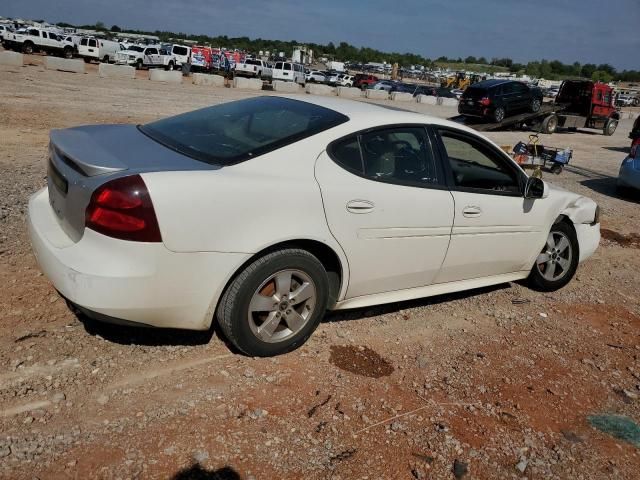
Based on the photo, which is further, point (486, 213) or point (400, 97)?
point (400, 97)

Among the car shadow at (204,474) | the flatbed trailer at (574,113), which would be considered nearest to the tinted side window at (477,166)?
the car shadow at (204,474)

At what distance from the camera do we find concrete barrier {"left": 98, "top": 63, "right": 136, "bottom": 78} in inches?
1104

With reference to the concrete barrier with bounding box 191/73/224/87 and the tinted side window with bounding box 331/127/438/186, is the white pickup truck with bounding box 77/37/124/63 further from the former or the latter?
the tinted side window with bounding box 331/127/438/186

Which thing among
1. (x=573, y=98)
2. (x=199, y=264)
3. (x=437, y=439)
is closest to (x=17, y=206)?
Result: (x=199, y=264)

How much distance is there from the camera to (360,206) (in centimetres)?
336

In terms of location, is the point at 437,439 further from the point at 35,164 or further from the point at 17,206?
the point at 35,164

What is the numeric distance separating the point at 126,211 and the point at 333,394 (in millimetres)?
1543

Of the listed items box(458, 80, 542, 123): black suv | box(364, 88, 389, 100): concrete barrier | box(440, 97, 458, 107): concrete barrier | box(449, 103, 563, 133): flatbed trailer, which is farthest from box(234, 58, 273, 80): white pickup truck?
box(458, 80, 542, 123): black suv

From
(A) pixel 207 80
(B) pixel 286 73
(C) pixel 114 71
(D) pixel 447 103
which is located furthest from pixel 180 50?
(D) pixel 447 103

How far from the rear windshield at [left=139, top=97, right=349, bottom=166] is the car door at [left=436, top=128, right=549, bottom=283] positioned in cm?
103

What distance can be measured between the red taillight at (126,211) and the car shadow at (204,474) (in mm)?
1102

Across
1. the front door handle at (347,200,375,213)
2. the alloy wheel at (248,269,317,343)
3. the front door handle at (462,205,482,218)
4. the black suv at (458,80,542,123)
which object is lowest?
the alloy wheel at (248,269,317,343)

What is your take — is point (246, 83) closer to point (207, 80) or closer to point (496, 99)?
point (207, 80)

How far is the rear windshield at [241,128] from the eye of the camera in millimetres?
3227
